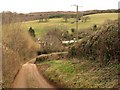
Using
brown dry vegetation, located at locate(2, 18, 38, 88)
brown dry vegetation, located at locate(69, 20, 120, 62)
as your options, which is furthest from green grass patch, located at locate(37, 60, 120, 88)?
brown dry vegetation, located at locate(2, 18, 38, 88)

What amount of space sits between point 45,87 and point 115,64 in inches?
178

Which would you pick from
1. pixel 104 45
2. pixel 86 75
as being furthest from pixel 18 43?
pixel 86 75

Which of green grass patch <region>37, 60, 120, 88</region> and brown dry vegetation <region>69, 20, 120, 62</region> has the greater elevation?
brown dry vegetation <region>69, 20, 120, 62</region>

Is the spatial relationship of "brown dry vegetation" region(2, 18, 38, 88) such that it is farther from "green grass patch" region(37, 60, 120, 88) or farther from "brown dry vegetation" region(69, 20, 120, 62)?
"brown dry vegetation" region(69, 20, 120, 62)

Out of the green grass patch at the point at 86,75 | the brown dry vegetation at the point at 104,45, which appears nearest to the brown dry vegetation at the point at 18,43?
the green grass patch at the point at 86,75

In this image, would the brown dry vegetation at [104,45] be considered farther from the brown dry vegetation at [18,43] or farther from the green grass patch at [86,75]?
the brown dry vegetation at [18,43]

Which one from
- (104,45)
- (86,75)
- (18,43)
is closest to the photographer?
(86,75)

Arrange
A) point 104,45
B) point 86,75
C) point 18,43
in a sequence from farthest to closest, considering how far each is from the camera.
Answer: point 18,43 < point 104,45 < point 86,75

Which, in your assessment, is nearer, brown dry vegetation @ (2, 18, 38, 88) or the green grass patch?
the green grass patch

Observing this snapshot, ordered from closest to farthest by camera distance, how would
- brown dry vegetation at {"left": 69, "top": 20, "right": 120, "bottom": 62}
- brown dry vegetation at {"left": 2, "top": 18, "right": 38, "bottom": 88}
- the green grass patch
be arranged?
1. the green grass patch
2. brown dry vegetation at {"left": 69, "top": 20, "right": 120, "bottom": 62}
3. brown dry vegetation at {"left": 2, "top": 18, "right": 38, "bottom": 88}

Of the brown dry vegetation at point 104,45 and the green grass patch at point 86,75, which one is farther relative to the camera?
the brown dry vegetation at point 104,45

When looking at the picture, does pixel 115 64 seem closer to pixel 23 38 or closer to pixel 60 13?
pixel 23 38

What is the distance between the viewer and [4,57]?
74.8 feet

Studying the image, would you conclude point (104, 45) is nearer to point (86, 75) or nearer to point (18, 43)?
point (86, 75)
